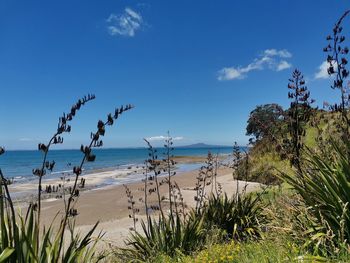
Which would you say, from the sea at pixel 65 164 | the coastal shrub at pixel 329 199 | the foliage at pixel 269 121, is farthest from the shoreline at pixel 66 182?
the coastal shrub at pixel 329 199

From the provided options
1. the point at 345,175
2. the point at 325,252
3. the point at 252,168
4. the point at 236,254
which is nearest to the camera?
the point at 325,252

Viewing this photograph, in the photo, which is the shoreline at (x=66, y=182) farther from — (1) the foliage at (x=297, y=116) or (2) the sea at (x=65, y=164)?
(1) the foliage at (x=297, y=116)

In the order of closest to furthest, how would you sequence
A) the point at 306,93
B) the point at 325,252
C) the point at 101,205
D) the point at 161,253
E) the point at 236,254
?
the point at 325,252
the point at 236,254
the point at 306,93
the point at 161,253
the point at 101,205

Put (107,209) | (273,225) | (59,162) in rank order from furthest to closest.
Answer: (59,162) < (107,209) < (273,225)

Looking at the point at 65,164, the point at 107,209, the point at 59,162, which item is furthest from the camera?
the point at 59,162

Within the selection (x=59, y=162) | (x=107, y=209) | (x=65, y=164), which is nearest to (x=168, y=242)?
(x=107, y=209)

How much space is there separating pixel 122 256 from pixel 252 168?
14762mm

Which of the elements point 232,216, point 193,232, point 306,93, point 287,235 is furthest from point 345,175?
point 232,216

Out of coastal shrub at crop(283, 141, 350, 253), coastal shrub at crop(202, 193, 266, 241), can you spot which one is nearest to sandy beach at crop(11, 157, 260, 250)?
coastal shrub at crop(202, 193, 266, 241)

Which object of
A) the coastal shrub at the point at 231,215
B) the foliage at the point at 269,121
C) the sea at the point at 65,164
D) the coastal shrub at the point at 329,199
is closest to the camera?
the coastal shrub at the point at 329,199

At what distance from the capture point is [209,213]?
7121 millimetres

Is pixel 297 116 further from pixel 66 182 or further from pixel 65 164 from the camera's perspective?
pixel 65 164

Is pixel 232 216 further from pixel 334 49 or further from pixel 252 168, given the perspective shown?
pixel 252 168

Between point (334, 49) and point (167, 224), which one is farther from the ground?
point (334, 49)
